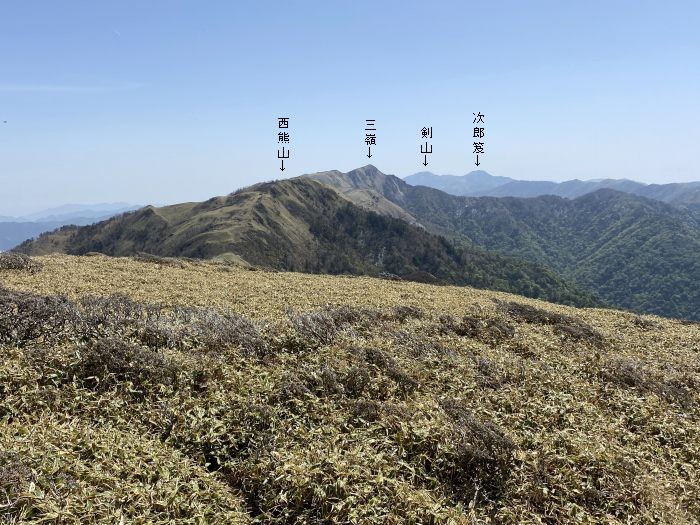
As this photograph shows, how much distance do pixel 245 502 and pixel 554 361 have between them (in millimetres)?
13225

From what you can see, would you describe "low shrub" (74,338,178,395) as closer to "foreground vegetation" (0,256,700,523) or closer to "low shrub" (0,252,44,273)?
"foreground vegetation" (0,256,700,523)

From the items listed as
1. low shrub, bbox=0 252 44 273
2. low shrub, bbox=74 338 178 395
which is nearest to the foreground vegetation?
low shrub, bbox=74 338 178 395

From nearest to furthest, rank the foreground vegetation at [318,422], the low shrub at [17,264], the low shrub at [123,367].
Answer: the foreground vegetation at [318,422]
the low shrub at [123,367]
the low shrub at [17,264]

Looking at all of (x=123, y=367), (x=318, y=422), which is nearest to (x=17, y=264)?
(x=123, y=367)

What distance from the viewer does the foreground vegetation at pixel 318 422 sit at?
26.6 ft

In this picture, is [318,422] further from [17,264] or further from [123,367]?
[17,264]

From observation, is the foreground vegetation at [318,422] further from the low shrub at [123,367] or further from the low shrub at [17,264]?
the low shrub at [17,264]

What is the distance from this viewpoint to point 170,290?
22.2 metres

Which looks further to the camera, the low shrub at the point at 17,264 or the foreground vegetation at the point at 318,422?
the low shrub at the point at 17,264

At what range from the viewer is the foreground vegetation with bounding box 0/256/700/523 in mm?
8094

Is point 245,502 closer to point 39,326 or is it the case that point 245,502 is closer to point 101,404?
point 101,404

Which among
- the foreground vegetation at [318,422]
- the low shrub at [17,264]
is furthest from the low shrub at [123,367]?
the low shrub at [17,264]

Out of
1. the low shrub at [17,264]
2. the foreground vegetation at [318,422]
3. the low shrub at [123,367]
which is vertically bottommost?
the foreground vegetation at [318,422]

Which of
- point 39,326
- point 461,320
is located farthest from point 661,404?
point 39,326
